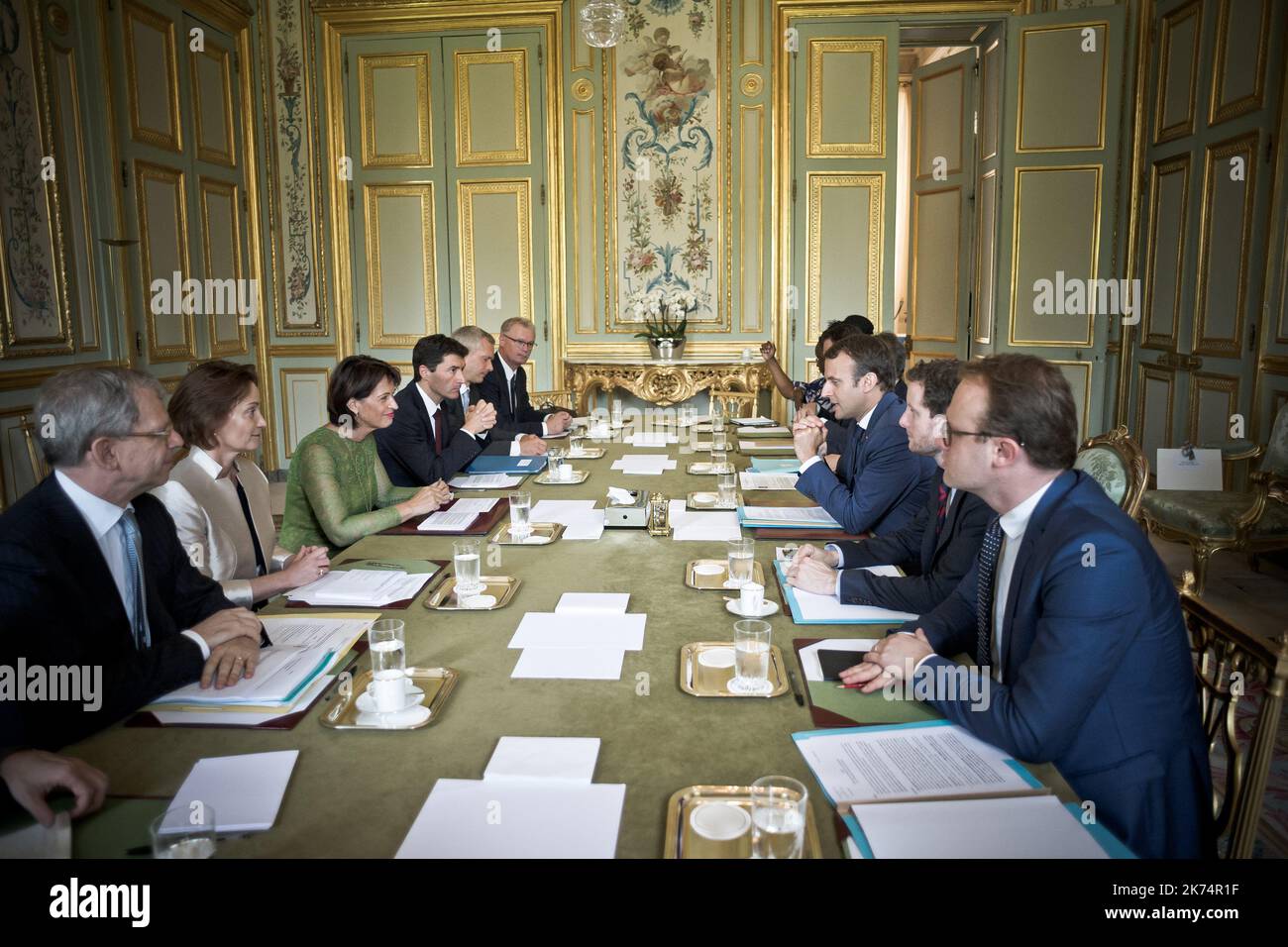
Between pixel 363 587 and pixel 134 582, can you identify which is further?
pixel 363 587

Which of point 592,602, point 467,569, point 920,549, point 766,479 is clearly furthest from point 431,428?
point 920,549

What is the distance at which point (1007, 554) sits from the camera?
5.79ft

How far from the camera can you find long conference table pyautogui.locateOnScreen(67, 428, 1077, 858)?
3.90 feet

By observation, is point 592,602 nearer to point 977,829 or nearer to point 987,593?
point 987,593

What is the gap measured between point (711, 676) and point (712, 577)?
591mm

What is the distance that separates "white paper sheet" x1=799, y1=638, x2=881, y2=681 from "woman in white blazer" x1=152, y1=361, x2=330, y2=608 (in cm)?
120

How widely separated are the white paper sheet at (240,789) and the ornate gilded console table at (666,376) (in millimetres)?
5576

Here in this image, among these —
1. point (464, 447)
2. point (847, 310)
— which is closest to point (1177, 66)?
point (847, 310)

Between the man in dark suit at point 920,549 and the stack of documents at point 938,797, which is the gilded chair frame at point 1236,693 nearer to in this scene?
the stack of documents at point 938,797

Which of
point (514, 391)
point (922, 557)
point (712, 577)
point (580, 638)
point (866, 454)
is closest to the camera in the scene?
point (580, 638)

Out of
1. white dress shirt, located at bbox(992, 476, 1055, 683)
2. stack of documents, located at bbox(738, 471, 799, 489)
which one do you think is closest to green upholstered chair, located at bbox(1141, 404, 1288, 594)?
stack of documents, located at bbox(738, 471, 799, 489)

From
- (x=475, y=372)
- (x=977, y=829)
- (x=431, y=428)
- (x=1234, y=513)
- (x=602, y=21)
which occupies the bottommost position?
(x=1234, y=513)

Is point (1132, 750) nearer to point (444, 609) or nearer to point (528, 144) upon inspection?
point (444, 609)

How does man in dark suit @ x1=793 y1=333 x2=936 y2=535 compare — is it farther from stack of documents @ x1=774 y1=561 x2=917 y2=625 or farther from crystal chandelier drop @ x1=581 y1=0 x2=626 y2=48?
crystal chandelier drop @ x1=581 y1=0 x2=626 y2=48
